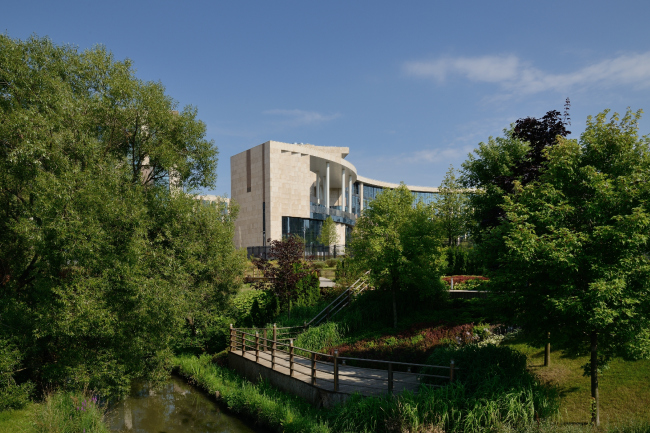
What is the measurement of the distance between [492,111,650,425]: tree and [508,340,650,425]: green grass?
824 mm

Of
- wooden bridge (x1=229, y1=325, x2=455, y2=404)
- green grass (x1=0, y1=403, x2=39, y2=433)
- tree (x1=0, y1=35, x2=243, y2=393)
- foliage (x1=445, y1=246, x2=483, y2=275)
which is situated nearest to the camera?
green grass (x1=0, y1=403, x2=39, y2=433)

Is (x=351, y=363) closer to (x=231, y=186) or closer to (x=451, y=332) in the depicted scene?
(x=451, y=332)

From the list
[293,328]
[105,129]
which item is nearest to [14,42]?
[105,129]

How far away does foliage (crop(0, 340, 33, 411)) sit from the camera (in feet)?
34.2

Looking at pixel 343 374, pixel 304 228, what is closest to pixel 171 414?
pixel 343 374

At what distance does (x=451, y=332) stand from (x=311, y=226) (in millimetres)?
38833

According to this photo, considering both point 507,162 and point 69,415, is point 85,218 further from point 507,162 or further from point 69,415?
point 507,162

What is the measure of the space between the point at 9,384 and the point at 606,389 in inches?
585

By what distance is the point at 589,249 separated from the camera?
900cm

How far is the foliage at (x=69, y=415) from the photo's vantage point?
966cm

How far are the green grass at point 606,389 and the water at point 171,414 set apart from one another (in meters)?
8.17

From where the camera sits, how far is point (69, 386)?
11.5m

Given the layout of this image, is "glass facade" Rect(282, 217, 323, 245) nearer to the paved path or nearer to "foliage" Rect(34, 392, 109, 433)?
the paved path

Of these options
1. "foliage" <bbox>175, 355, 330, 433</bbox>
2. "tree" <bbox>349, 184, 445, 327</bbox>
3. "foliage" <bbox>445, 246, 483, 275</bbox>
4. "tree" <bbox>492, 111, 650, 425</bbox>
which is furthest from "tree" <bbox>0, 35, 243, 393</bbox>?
"foliage" <bbox>445, 246, 483, 275</bbox>
